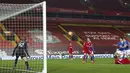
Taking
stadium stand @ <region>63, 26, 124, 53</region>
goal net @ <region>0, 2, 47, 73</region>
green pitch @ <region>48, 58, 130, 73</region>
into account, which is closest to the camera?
green pitch @ <region>48, 58, 130, 73</region>

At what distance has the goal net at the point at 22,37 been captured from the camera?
14.7m

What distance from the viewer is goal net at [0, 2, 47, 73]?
14664mm

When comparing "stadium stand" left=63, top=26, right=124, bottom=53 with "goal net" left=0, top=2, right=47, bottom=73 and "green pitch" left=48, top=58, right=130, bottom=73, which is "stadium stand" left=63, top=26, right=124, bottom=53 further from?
"green pitch" left=48, top=58, right=130, bottom=73

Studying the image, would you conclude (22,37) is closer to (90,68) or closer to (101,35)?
(90,68)

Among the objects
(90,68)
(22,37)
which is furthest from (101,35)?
(90,68)

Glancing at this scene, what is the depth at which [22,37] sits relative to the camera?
25.8 m

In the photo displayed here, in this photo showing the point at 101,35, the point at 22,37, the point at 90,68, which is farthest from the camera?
the point at 101,35

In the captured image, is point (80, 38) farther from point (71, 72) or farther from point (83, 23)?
point (71, 72)

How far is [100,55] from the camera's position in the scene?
3547cm

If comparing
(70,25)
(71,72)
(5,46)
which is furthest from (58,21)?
(71,72)

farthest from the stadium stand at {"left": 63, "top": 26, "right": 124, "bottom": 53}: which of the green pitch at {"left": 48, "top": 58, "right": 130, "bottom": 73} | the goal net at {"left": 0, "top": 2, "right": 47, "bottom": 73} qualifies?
the green pitch at {"left": 48, "top": 58, "right": 130, "bottom": 73}

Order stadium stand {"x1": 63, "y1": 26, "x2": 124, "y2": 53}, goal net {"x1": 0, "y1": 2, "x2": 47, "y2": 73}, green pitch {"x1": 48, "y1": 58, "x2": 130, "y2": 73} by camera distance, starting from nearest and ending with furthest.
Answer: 1. green pitch {"x1": 48, "y1": 58, "x2": 130, "y2": 73}
2. goal net {"x1": 0, "y1": 2, "x2": 47, "y2": 73}
3. stadium stand {"x1": 63, "y1": 26, "x2": 124, "y2": 53}

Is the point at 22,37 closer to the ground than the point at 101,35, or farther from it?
closer to the ground

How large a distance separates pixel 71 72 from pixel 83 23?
29.9 metres
